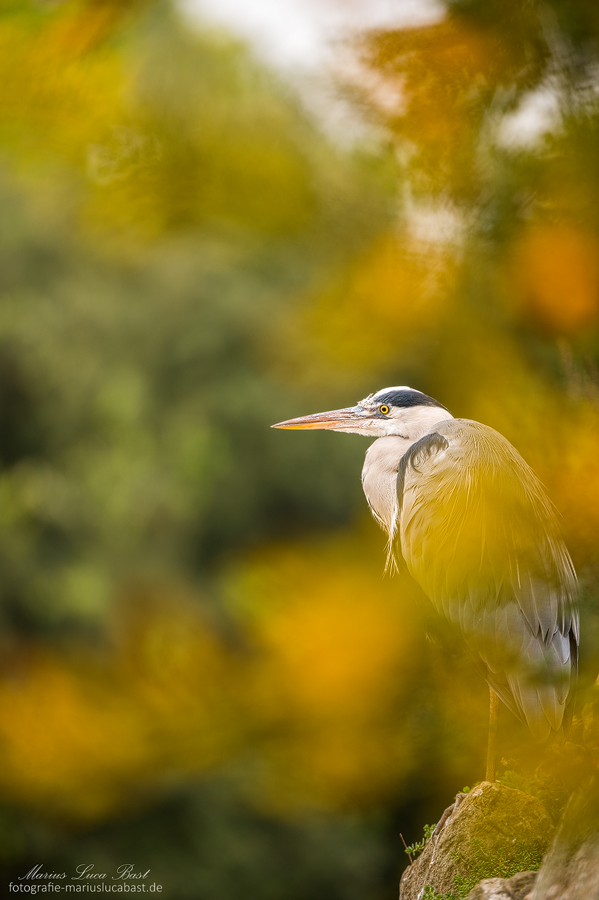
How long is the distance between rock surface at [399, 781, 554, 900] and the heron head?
0.49 m

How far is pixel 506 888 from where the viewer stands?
0.72 m

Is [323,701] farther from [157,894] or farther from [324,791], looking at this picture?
[157,894]

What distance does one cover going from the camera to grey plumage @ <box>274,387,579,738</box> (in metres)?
0.66

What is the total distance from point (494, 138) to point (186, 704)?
523 millimetres

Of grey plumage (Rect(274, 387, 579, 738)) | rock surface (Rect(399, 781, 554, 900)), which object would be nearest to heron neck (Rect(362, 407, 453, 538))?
grey plumage (Rect(274, 387, 579, 738))

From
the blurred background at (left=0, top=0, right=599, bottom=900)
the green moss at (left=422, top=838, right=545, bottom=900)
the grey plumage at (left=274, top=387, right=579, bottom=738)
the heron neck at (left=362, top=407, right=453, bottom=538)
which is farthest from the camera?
the heron neck at (left=362, top=407, right=453, bottom=538)

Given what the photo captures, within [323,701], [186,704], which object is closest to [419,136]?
[323,701]

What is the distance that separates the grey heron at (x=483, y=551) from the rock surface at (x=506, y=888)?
13 cm

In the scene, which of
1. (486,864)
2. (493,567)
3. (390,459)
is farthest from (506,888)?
(390,459)

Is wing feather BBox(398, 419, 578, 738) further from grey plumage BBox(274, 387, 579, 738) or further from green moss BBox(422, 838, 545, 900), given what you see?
green moss BBox(422, 838, 545, 900)

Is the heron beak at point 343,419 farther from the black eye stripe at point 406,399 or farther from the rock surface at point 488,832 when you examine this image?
the rock surface at point 488,832

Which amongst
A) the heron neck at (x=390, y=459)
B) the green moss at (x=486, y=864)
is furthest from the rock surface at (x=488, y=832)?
the heron neck at (x=390, y=459)

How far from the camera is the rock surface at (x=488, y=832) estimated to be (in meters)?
0.80

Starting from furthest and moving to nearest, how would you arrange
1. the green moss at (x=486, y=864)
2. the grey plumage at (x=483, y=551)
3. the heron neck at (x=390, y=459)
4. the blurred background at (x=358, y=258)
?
1. the heron neck at (x=390, y=459)
2. the green moss at (x=486, y=864)
3. the grey plumage at (x=483, y=551)
4. the blurred background at (x=358, y=258)
